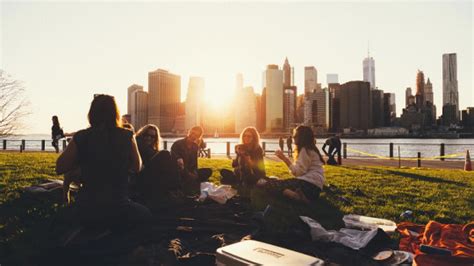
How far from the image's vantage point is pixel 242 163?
23.8 feet

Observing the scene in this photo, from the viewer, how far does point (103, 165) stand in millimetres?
3330

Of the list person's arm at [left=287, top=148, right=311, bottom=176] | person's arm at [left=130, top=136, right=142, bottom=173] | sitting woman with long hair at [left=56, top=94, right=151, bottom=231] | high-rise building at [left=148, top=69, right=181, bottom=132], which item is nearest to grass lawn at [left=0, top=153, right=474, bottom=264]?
person's arm at [left=287, top=148, right=311, bottom=176]

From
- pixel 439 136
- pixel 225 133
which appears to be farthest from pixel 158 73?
pixel 439 136

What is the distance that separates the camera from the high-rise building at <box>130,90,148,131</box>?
449ft

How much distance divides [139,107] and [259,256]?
495 feet

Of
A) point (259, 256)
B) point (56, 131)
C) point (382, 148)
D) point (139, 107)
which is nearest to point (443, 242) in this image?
point (259, 256)

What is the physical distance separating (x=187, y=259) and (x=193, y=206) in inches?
82.5

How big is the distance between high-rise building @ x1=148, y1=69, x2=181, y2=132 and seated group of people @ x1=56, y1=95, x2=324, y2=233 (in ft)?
498

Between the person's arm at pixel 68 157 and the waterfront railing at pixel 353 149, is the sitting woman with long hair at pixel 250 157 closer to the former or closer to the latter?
the person's arm at pixel 68 157

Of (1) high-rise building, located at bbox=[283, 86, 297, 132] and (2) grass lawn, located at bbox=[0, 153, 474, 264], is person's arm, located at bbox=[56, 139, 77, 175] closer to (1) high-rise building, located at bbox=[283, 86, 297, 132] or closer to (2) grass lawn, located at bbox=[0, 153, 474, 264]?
(2) grass lawn, located at bbox=[0, 153, 474, 264]

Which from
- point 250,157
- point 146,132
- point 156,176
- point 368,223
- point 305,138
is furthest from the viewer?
point 250,157

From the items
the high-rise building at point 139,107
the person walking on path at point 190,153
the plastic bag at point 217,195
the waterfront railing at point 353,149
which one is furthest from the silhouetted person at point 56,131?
the high-rise building at point 139,107

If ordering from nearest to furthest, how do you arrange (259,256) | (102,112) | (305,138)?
1. (259,256)
2. (102,112)
3. (305,138)

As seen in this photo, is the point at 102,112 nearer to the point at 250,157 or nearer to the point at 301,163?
the point at 301,163
